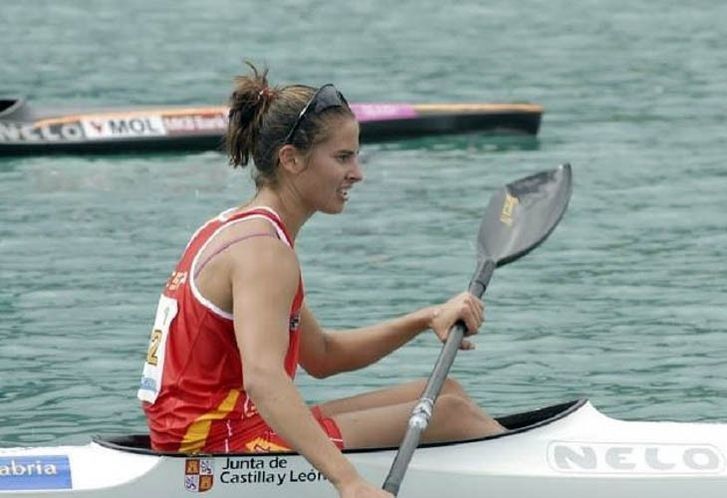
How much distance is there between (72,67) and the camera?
17.0 metres

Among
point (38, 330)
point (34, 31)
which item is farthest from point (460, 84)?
point (38, 330)

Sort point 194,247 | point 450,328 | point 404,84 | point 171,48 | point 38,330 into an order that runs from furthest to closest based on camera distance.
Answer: point 171,48 < point 404,84 < point 38,330 < point 450,328 < point 194,247

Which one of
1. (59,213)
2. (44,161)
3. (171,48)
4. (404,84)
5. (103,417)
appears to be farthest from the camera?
(171,48)

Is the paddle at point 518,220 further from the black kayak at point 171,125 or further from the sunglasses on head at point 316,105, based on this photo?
the black kayak at point 171,125

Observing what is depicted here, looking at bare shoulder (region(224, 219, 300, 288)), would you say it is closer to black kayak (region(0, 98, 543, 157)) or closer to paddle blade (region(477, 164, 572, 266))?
paddle blade (region(477, 164, 572, 266))

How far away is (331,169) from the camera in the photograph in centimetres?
564

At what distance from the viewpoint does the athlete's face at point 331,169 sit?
222 inches

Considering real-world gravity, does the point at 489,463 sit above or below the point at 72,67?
above

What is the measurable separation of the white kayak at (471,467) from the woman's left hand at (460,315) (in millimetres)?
322

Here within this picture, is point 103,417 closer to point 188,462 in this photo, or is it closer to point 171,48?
point 188,462

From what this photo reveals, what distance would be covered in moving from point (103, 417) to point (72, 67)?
A: 9.07 metres

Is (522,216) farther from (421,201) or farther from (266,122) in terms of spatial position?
(421,201)

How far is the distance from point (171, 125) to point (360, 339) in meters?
7.51

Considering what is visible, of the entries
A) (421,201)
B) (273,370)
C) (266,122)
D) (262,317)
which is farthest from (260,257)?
(421,201)
